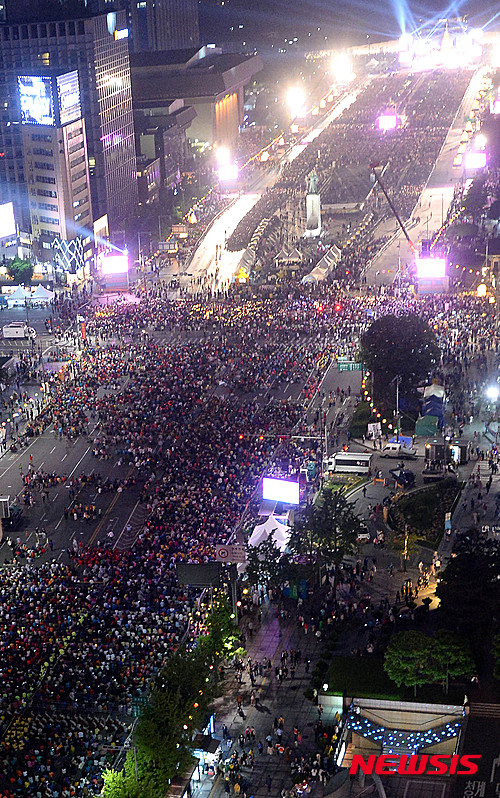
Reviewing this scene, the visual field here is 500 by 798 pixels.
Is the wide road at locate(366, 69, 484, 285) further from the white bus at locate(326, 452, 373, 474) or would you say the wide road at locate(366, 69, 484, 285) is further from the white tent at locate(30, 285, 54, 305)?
the white bus at locate(326, 452, 373, 474)

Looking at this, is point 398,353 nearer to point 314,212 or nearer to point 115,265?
point 115,265

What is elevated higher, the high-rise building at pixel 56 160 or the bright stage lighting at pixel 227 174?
the bright stage lighting at pixel 227 174

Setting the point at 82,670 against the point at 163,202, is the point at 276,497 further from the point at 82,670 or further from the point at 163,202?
the point at 163,202

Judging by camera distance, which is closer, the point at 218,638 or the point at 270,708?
the point at 270,708

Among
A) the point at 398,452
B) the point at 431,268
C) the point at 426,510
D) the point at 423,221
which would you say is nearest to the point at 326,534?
the point at 426,510

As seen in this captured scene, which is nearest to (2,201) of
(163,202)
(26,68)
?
(26,68)

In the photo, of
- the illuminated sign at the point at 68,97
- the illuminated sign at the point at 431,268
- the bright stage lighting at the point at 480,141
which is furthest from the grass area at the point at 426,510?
the bright stage lighting at the point at 480,141

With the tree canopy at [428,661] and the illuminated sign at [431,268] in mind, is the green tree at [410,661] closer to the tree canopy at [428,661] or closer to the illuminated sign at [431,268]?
the tree canopy at [428,661]
